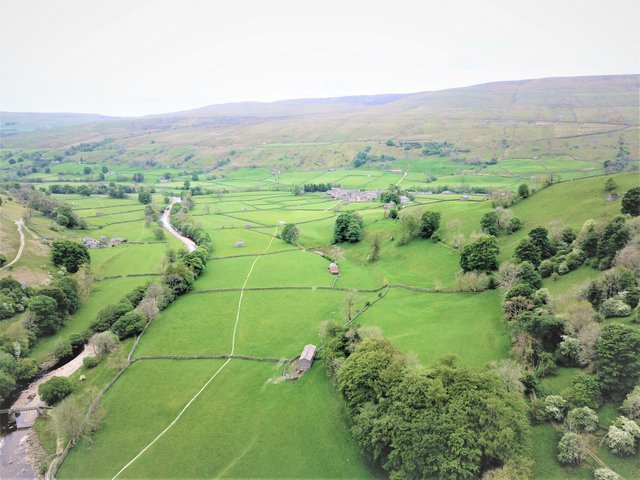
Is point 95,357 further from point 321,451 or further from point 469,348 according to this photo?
point 469,348

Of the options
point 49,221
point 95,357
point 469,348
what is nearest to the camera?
point 469,348

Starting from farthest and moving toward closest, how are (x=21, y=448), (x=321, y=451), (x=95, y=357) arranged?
(x=95, y=357)
(x=21, y=448)
(x=321, y=451)

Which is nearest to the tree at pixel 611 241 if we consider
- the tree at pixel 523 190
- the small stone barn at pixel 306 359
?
the tree at pixel 523 190

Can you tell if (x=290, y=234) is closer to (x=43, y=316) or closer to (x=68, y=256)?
(x=68, y=256)

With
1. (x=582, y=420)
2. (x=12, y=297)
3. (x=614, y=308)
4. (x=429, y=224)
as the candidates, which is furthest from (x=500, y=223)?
(x=12, y=297)

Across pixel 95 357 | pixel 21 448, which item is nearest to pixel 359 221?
pixel 95 357

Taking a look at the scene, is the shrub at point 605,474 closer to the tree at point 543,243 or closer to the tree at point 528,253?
the tree at point 528,253
